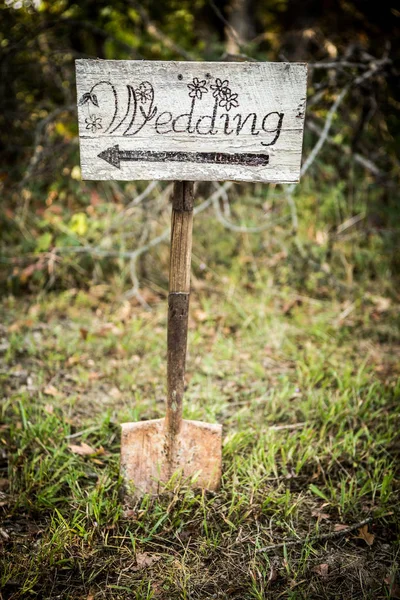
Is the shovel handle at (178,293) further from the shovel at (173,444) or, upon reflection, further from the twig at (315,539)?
the twig at (315,539)

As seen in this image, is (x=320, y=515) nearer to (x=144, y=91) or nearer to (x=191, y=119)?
(x=191, y=119)

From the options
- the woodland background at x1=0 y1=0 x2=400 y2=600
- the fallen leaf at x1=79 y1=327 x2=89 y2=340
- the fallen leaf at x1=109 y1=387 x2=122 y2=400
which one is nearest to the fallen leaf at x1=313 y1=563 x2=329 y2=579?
the woodland background at x1=0 y1=0 x2=400 y2=600

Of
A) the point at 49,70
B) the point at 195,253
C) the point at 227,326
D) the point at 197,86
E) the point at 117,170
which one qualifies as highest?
the point at 49,70

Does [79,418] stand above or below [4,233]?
below

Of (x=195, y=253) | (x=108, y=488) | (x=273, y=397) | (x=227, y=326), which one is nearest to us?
(x=108, y=488)

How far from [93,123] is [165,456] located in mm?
1373

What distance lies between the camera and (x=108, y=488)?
6.51 ft

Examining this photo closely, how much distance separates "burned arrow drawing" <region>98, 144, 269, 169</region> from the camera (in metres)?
1.65

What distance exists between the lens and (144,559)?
5.68 ft

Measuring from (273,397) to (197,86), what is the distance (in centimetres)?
172

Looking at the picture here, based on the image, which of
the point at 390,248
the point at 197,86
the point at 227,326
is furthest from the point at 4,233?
the point at 390,248

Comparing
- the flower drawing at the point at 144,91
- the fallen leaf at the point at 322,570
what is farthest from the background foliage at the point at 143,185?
the fallen leaf at the point at 322,570

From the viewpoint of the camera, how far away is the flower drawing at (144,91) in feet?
5.24

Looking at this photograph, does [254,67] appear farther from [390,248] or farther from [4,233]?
[4,233]
